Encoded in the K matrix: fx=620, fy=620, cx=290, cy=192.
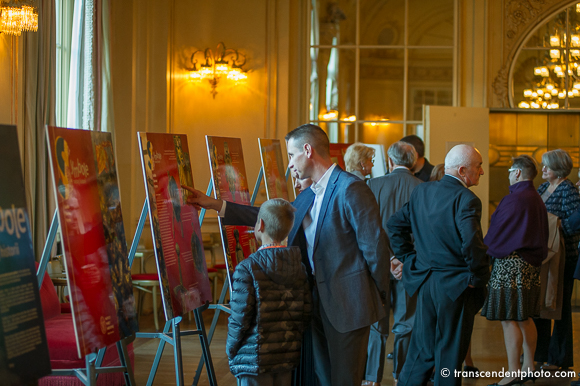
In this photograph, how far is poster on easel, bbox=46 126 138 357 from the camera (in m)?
2.44

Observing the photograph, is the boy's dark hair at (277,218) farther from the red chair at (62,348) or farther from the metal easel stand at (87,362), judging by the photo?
the red chair at (62,348)

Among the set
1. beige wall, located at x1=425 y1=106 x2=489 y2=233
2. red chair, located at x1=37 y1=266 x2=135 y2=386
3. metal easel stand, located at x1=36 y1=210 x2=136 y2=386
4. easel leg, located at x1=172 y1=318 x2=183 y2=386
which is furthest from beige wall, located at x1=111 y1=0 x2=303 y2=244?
metal easel stand, located at x1=36 y1=210 x2=136 y2=386

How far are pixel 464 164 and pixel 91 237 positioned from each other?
6.60ft

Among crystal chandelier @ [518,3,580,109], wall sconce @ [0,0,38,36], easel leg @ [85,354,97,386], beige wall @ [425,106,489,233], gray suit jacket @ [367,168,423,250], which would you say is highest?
crystal chandelier @ [518,3,580,109]

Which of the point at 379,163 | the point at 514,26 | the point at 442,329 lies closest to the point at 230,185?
the point at 442,329

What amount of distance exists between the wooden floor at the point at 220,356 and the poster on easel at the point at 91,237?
5.70ft

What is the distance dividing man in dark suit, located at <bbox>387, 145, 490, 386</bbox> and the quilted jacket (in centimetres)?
107

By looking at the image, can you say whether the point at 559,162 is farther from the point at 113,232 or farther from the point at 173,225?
the point at 113,232

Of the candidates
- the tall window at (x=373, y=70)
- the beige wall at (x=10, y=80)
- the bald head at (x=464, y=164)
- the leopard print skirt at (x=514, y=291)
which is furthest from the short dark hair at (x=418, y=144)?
the beige wall at (x=10, y=80)

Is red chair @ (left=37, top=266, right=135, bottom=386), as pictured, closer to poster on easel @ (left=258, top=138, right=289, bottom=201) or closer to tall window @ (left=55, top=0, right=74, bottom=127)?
poster on easel @ (left=258, top=138, right=289, bottom=201)

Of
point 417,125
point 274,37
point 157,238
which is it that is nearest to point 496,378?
point 157,238

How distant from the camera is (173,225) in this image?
328 cm

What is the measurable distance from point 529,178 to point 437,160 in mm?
3405

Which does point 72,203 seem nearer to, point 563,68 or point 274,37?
point 274,37
